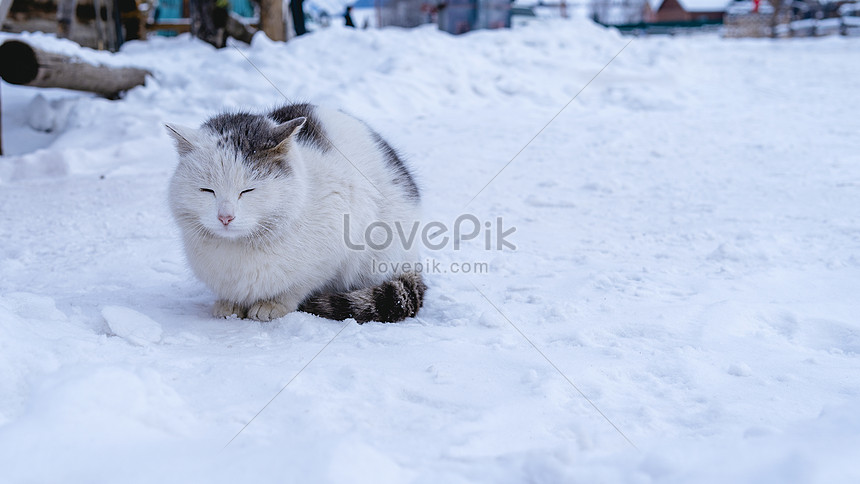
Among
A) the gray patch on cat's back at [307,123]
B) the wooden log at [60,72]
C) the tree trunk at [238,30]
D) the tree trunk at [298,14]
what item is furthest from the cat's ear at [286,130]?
the tree trunk at [298,14]

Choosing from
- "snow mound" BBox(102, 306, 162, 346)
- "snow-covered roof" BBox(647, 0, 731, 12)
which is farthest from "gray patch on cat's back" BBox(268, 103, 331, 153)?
"snow-covered roof" BBox(647, 0, 731, 12)

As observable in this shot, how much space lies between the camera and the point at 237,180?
234 cm

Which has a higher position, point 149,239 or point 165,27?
point 165,27

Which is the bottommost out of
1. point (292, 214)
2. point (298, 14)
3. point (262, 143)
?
point (292, 214)

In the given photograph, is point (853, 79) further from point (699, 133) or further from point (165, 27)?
point (165, 27)

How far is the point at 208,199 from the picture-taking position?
2.35m

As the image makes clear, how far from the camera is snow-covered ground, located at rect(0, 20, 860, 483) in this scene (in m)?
1.48

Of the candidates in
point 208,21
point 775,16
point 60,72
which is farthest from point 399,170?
point 775,16

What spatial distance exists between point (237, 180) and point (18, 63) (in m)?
5.14

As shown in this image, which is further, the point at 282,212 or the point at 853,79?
the point at 853,79

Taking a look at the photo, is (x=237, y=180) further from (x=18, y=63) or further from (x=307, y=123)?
(x=18, y=63)

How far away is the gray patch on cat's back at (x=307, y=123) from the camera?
9.03 feet

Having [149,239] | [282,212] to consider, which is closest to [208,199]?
[282,212]

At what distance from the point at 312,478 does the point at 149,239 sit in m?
2.81
